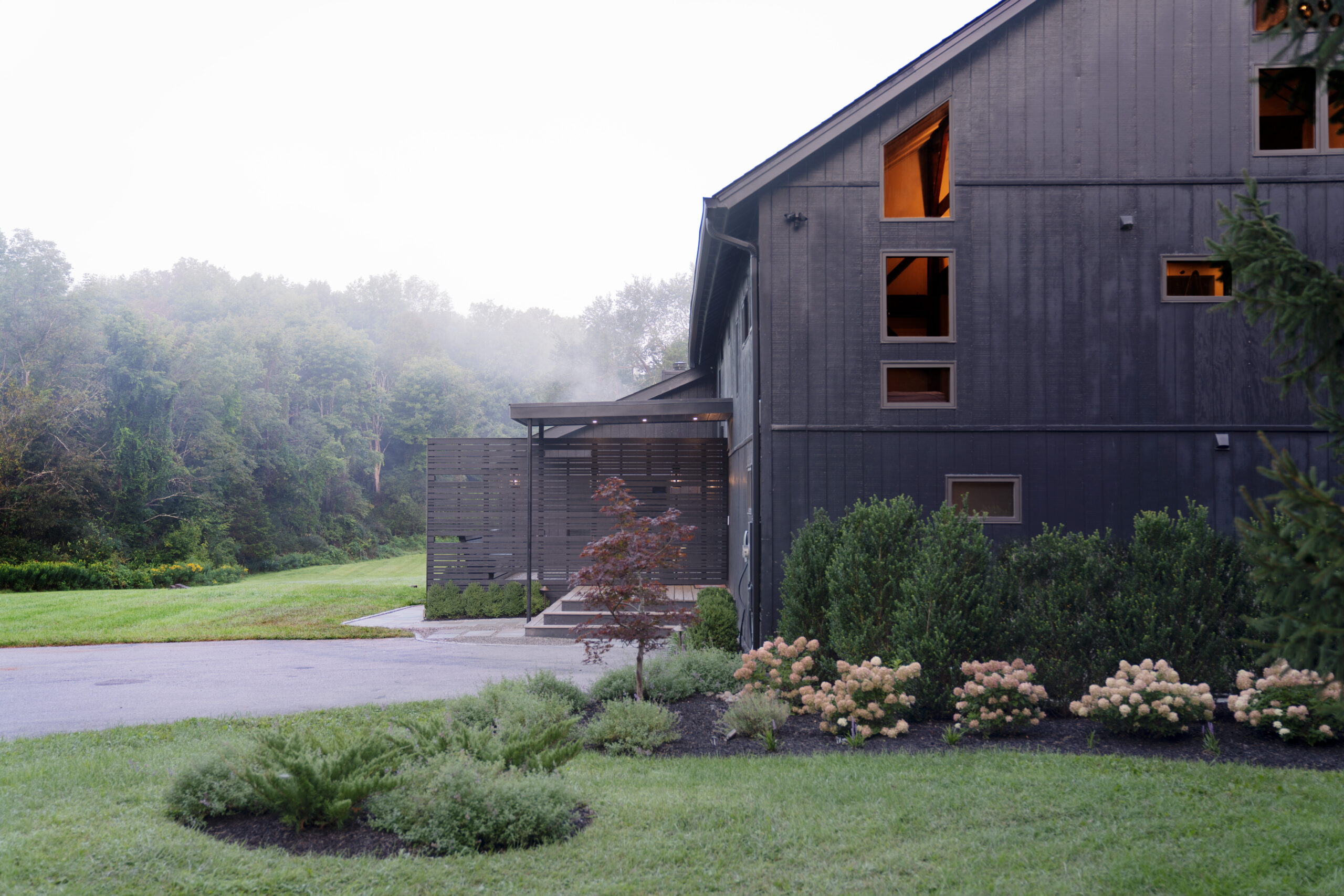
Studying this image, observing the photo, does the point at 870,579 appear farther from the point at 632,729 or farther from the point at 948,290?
the point at 948,290

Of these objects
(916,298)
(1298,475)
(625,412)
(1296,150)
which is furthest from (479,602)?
(1296,150)

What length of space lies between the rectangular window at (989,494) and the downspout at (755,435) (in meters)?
1.98

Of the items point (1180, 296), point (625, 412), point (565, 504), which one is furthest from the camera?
point (565, 504)

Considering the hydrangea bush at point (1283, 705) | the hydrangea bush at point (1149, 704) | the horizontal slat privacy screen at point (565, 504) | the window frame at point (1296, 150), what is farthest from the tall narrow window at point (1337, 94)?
the horizontal slat privacy screen at point (565, 504)

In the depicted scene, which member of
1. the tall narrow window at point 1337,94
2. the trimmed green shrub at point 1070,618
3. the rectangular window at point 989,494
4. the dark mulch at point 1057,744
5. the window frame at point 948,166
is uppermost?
the window frame at point 948,166

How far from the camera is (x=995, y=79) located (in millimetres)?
8320

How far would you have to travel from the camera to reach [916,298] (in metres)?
8.55

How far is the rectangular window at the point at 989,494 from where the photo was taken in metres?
8.12

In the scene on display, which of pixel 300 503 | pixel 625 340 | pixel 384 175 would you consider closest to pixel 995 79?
pixel 300 503

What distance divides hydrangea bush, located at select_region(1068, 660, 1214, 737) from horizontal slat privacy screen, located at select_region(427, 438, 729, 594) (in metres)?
8.15

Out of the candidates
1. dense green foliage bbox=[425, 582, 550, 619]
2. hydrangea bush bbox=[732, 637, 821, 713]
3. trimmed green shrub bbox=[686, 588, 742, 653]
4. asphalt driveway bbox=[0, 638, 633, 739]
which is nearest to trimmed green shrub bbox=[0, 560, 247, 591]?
asphalt driveway bbox=[0, 638, 633, 739]

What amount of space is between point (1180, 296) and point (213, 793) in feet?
30.5

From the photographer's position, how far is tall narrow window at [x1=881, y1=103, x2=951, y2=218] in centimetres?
851

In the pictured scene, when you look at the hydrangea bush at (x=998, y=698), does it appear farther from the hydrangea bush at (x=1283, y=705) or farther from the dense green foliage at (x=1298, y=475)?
the dense green foliage at (x=1298, y=475)
